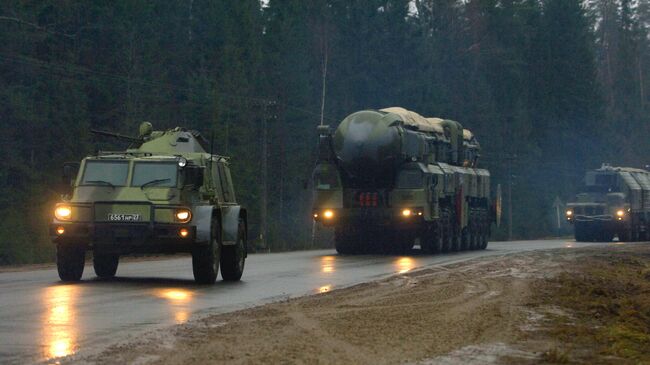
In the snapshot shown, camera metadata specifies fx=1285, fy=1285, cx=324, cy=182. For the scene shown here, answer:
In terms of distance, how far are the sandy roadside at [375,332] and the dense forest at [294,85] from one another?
2184 centimetres

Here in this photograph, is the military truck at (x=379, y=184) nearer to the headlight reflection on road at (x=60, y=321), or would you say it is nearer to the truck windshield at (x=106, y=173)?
the truck windshield at (x=106, y=173)

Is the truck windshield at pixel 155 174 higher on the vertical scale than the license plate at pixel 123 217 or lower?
higher

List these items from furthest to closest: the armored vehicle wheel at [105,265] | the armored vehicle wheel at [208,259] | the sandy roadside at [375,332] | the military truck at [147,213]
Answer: the armored vehicle wheel at [105,265], the armored vehicle wheel at [208,259], the military truck at [147,213], the sandy roadside at [375,332]

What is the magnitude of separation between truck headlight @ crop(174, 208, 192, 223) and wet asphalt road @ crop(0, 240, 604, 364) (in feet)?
3.57

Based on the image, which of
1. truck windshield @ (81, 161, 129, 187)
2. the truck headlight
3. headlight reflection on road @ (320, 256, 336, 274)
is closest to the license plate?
the truck headlight

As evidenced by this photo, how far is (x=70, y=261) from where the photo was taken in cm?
2145

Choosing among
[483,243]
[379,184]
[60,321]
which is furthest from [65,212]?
[483,243]

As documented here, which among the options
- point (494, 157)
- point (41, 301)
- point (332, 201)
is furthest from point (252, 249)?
point (494, 157)

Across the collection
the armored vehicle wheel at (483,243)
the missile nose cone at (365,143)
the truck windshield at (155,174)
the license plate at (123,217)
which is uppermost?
the missile nose cone at (365,143)

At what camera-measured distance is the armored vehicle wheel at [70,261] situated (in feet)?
69.7

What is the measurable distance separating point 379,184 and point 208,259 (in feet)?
54.4

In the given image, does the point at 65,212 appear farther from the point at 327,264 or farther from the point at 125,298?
the point at 327,264

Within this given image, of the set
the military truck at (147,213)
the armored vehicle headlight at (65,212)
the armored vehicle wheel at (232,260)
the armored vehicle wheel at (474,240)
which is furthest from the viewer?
the armored vehicle wheel at (474,240)

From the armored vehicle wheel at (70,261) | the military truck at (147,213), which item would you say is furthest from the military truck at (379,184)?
the armored vehicle wheel at (70,261)
